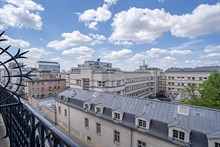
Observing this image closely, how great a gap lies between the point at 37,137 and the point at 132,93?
123 ft

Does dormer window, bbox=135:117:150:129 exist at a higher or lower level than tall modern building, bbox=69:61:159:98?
lower

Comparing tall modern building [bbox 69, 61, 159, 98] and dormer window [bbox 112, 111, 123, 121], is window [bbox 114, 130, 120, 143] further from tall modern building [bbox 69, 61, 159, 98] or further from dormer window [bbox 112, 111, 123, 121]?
tall modern building [bbox 69, 61, 159, 98]

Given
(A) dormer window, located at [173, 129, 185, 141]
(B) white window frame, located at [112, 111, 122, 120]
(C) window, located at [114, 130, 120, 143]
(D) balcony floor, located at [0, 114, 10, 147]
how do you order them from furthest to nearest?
(B) white window frame, located at [112, 111, 122, 120]
(C) window, located at [114, 130, 120, 143]
(A) dormer window, located at [173, 129, 185, 141]
(D) balcony floor, located at [0, 114, 10, 147]

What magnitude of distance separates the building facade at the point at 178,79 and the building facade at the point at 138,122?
109 feet

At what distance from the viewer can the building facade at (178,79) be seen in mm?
44247

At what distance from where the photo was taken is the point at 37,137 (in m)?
1.76

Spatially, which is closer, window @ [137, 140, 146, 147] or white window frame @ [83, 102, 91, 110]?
Result: window @ [137, 140, 146, 147]

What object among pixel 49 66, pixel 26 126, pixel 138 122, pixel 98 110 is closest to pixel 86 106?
pixel 98 110

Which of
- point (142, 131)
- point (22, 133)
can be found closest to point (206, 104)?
point (142, 131)

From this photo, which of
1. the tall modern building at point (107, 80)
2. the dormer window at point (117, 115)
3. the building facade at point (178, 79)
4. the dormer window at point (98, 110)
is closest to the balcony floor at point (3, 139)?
the dormer window at point (117, 115)

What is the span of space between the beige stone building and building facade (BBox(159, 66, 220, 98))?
32.8 metres

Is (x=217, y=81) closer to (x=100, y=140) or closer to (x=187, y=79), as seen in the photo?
(x=100, y=140)

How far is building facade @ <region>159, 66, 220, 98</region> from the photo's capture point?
1742 inches

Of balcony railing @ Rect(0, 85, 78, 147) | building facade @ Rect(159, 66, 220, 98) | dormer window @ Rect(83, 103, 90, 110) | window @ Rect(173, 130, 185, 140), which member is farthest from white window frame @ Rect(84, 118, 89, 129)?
building facade @ Rect(159, 66, 220, 98)
